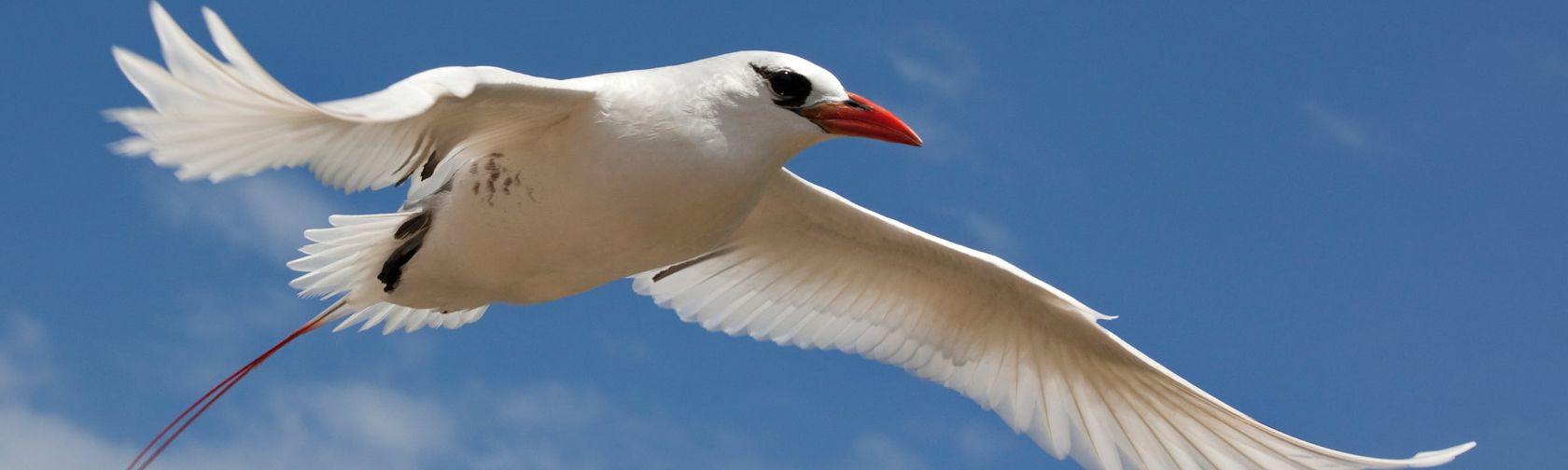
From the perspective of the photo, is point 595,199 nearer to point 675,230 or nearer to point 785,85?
point 675,230

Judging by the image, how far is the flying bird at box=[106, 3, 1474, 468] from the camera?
681cm

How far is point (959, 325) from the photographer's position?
11.3 metres

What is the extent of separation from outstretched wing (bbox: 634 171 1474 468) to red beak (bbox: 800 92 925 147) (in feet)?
6.03

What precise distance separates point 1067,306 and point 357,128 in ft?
17.1

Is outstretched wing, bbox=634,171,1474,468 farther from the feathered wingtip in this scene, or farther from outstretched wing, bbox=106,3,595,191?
outstretched wing, bbox=106,3,595,191

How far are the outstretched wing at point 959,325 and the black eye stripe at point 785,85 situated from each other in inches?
81.1

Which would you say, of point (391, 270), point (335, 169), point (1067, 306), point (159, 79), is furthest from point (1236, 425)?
point (159, 79)

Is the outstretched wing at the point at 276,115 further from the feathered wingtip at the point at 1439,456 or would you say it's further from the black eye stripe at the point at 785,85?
the feathered wingtip at the point at 1439,456

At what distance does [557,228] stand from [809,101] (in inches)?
55.3

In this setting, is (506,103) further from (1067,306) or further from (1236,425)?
(1236,425)

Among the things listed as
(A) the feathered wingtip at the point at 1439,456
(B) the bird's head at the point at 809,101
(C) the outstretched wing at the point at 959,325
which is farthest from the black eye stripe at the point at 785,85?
(A) the feathered wingtip at the point at 1439,456

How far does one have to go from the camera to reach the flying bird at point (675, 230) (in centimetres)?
681

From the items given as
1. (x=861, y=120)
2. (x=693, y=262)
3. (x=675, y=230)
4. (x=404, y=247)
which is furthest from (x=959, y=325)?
(x=404, y=247)

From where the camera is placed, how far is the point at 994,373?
11.4m
